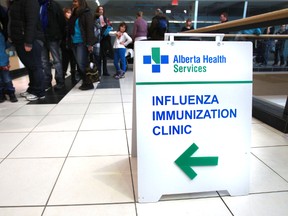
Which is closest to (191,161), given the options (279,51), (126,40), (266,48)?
(126,40)

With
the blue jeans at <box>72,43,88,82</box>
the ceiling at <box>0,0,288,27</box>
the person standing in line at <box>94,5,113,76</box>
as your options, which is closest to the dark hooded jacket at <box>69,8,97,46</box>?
the blue jeans at <box>72,43,88,82</box>

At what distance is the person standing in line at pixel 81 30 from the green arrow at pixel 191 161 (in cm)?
270

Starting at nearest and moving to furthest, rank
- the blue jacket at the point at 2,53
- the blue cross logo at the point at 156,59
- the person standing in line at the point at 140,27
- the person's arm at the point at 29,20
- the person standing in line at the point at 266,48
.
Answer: the blue cross logo at the point at 156,59 < the person's arm at the point at 29,20 < the blue jacket at the point at 2,53 < the person standing in line at the point at 140,27 < the person standing in line at the point at 266,48

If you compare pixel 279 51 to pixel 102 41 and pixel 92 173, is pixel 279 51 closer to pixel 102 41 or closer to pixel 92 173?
pixel 102 41

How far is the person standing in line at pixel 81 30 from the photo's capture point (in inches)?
133

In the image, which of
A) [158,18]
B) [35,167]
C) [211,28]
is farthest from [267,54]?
[35,167]

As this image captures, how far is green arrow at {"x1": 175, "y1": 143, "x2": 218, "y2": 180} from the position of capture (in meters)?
1.19

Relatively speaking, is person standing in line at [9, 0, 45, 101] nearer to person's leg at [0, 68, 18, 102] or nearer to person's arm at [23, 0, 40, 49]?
person's arm at [23, 0, 40, 49]

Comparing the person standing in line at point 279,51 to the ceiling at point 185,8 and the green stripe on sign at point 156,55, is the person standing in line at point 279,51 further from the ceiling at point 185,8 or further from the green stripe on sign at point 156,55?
the green stripe on sign at point 156,55

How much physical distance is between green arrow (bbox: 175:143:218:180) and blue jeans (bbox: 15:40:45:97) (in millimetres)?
2549

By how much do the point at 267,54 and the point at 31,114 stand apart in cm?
547

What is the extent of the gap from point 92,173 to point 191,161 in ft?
2.06

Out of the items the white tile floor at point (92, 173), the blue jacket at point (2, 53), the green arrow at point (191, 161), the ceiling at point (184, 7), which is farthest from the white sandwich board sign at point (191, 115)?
the ceiling at point (184, 7)

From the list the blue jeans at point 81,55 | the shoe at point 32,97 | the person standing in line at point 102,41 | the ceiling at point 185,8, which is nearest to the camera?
the shoe at point 32,97
